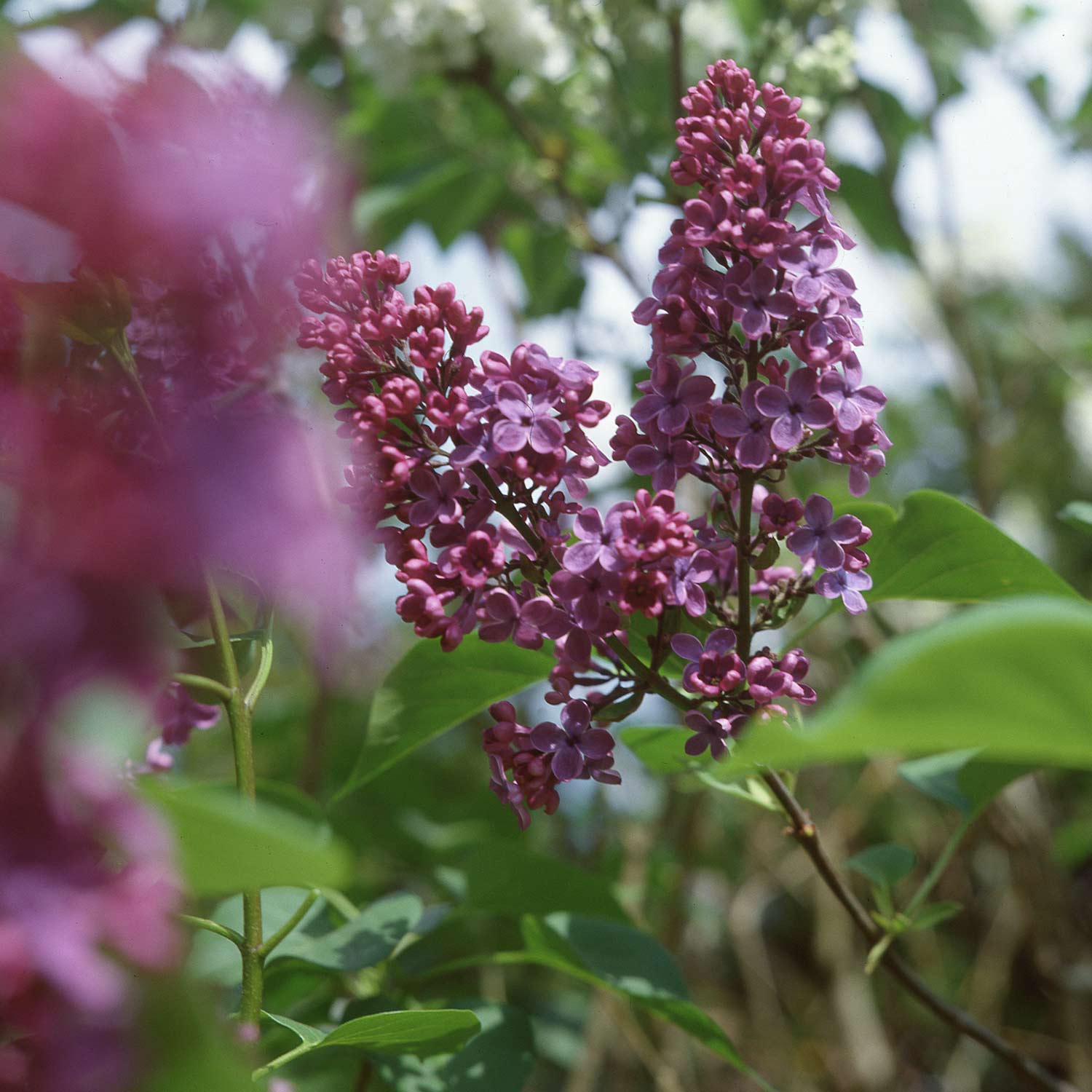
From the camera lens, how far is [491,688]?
2.28 ft

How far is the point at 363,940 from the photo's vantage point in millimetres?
690

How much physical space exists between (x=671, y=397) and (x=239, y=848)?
35 centimetres

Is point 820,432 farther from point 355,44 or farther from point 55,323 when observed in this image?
point 355,44

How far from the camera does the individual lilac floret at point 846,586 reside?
0.56 m

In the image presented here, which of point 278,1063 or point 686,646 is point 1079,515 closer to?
point 686,646

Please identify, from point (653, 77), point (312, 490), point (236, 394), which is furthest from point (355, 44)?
point (312, 490)

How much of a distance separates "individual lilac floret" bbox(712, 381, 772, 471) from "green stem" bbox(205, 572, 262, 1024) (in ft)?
0.87

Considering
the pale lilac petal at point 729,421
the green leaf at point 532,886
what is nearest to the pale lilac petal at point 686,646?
the pale lilac petal at point 729,421

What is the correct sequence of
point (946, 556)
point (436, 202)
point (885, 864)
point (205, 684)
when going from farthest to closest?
point (436, 202) < point (885, 864) < point (946, 556) < point (205, 684)

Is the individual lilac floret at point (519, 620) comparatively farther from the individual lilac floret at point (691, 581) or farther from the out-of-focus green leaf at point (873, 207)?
the out-of-focus green leaf at point (873, 207)

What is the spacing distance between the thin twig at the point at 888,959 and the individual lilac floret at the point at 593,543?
15 centimetres

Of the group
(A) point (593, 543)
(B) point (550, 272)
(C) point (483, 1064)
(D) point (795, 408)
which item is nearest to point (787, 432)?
(D) point (795, 408)

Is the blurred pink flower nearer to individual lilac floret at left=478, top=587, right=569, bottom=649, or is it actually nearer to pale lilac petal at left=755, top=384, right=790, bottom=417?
individual lilac floret at left=478, top=587, right=569, bottom=649

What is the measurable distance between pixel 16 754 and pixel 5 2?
1494mm
